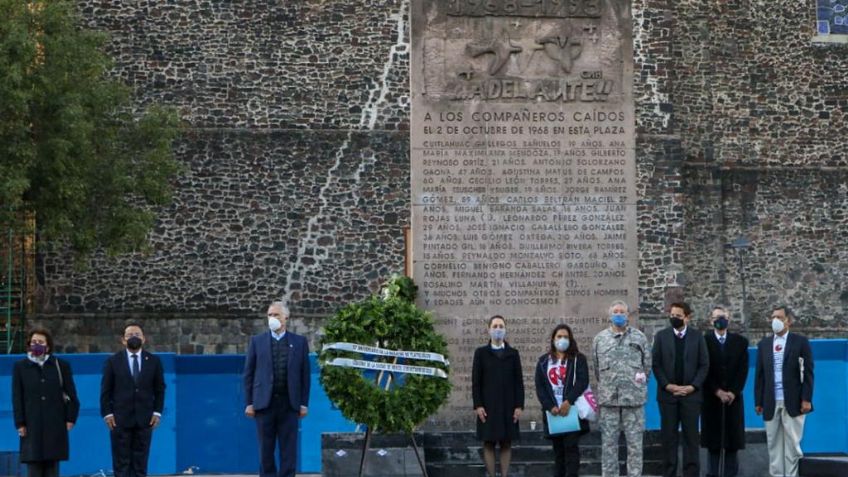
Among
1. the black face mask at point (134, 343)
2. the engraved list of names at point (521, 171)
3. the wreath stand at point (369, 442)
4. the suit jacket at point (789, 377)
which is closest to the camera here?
the wreath stand at point (369, 442)

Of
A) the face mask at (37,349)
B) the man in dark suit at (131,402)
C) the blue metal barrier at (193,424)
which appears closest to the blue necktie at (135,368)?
the man in dark suit at (131,402)

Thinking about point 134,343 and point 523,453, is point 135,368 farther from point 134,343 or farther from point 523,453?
point 523,453

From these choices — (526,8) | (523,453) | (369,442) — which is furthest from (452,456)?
(526,8)

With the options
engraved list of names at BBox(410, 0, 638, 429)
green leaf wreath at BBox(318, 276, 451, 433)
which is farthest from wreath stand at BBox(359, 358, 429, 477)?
engraved list of names at BBox(410, 0, 638, 429)

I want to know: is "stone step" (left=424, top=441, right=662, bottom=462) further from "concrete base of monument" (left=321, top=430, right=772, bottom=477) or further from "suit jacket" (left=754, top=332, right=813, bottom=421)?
"suit jacket" (left=754, top=332, right=813, bottom=421)

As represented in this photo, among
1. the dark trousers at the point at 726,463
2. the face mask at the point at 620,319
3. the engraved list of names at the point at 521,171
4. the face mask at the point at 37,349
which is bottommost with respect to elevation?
the dark trousers at the point at 726,463

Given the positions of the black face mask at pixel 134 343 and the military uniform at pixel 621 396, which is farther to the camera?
the black face mask at pixel 134 343

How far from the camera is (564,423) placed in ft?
52.1

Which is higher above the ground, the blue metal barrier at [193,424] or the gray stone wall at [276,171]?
the gray stone wall at [276,171]

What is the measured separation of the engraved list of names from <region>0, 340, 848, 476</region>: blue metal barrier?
356 centimetres

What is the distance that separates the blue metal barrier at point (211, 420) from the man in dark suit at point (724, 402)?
11.2ft

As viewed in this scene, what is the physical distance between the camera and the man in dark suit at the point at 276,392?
15.9 metres

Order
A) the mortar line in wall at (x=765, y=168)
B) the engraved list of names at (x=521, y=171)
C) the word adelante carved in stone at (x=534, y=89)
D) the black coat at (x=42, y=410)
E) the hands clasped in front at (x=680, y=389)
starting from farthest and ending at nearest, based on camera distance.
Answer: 1. the mortar line in wall at (x=765, y=168)
2. the word adelante carved in stone at (x=534, y=89)
3. the engraved list of names at (x=521, y=171)
4. the black coat at (x=42, y=410)
5. the hands clasped in front at (x=680, y=389)

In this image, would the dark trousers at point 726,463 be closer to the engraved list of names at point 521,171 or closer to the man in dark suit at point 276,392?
the engraved list of names at point 521,171
